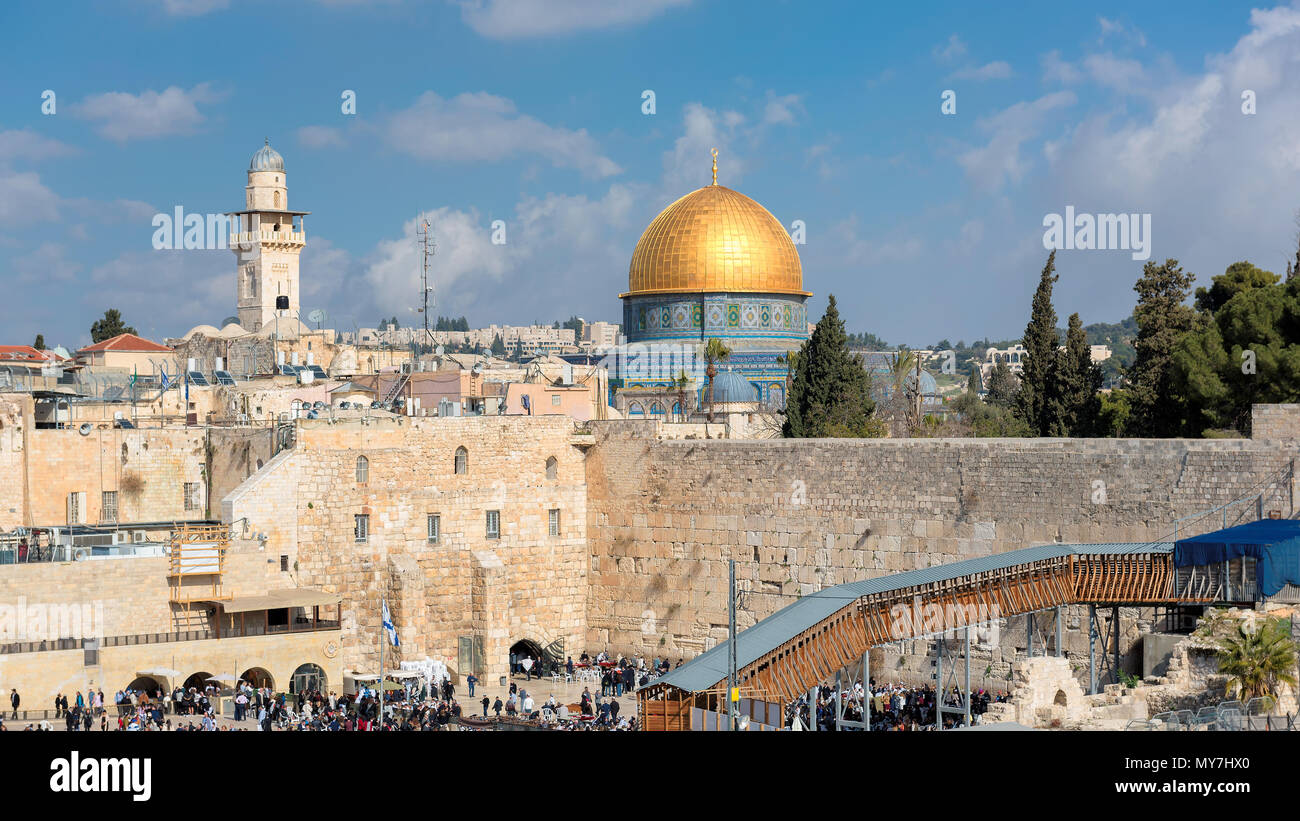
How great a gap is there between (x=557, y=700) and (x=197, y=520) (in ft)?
26.7

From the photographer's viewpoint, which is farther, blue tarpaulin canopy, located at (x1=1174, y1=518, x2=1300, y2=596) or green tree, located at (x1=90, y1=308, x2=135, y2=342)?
green tree, located at (x1=90, y1=308, x2=135, y2=342)

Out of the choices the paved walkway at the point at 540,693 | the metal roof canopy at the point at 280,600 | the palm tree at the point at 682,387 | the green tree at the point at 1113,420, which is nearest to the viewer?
the metal roof canopy at the point at 280,600

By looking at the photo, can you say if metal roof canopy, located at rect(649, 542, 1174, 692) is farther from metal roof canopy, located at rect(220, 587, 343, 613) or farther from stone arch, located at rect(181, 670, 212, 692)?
stone arch, located at rect(181, 670, 212, 692)

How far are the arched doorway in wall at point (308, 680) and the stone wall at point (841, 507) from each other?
20.1 ft

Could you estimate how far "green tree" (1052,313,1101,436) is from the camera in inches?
1152

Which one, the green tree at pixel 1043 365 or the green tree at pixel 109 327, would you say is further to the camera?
the green tree at pixel 109 327

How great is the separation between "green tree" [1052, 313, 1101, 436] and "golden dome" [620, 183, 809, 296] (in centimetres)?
1877

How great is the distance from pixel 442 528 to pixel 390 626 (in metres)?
3.23

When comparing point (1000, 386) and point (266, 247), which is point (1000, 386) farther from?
point (266, 247)

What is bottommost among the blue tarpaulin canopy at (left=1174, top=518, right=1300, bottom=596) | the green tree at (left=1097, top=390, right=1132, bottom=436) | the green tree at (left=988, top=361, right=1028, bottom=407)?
the blue tarpaulin canopy at (left=1174, top=518, right=1300, bottom=596)

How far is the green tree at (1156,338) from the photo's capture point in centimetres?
2831

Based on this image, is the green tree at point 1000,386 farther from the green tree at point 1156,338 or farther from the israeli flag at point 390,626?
the israeli flag at point 390,626

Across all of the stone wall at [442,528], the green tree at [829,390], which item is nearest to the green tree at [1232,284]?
the green tree at [829,390]

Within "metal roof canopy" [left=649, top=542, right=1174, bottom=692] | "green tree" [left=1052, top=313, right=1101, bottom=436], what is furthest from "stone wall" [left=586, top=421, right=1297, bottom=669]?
"green tree" [left=1052, top=313, right=1101, bottom=436]
